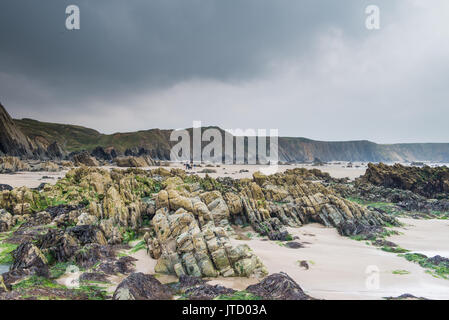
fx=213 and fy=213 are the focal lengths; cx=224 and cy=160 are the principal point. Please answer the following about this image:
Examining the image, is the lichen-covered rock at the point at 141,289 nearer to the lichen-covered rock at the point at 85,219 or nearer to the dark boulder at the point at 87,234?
the dark boulder at the point at 87,234

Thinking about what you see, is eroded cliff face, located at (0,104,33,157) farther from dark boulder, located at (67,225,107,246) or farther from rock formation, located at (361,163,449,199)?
rock formation, located at (361,163,449,199)

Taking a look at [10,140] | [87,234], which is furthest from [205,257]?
[10,140]

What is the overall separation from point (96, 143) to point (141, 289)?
145401 mm

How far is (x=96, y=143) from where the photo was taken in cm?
12950

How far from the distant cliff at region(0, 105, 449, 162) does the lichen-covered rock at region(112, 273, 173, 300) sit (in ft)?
244

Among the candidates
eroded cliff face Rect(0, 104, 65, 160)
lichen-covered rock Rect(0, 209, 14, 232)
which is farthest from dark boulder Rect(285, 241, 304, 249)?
eroded cliff face Rect(0, 104, 65, 160)

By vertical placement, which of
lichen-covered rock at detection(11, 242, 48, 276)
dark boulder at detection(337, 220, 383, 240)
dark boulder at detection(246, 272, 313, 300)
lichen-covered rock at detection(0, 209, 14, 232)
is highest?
lichen-covered rock at detection(0, 209, 14, 232)

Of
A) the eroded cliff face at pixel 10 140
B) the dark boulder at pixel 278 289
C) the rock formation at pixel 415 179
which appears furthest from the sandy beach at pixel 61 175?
the eroded cliff face at pixel 10 140

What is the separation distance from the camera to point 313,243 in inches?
456

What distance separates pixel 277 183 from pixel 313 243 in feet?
43.4

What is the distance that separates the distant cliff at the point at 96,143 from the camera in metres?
61.4

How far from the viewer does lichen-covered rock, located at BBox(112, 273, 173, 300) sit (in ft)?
17.9

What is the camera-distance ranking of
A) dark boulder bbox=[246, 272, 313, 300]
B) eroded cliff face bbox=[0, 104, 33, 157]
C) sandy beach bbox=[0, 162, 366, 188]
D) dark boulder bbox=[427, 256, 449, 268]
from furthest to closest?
eroded cliff face bbox=[0, 104, 33, 157] < sandy beach bbox=[0, 162, 366, 188] < dark boulder bbox=[427, 256, 449, 268] < dark boulder bbox=[246, 272, 313, 300]
